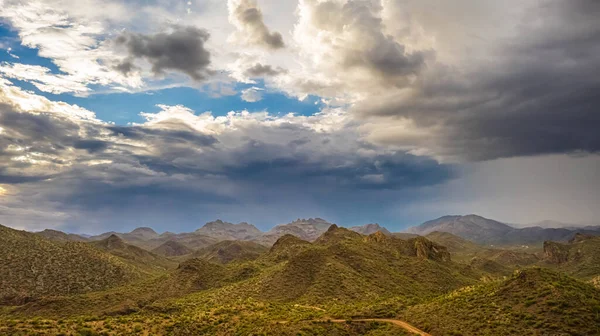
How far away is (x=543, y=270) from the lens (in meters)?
55.9

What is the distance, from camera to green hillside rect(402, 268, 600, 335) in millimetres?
42000

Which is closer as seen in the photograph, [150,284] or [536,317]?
[536,317]

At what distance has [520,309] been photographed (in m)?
47.1

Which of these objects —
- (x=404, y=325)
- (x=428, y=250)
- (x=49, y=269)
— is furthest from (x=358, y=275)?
(x=49, y=269)

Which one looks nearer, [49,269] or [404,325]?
[404,325]

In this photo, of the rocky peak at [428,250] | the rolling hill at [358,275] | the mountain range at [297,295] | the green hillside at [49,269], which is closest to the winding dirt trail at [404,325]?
the mountain range at [297,295]

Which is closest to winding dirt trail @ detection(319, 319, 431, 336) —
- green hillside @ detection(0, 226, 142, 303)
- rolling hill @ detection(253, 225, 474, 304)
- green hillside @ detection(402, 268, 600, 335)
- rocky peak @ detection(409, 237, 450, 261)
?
green hillside @ detection(402, 268, 600, 335)

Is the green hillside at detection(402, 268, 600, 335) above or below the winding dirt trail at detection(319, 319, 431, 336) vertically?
above

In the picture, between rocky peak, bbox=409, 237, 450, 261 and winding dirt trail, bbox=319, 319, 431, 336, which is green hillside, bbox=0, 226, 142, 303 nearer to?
winding dirt trail, bbox=319, 319, 431, 336

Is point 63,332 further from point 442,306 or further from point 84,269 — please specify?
point 84,269

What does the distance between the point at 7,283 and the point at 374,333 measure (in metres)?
110

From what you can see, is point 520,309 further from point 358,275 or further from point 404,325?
point 358,275

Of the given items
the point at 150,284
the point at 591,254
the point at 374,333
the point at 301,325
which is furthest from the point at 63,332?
the point at 591,254

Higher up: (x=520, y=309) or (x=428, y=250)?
(x=428, y=250)
